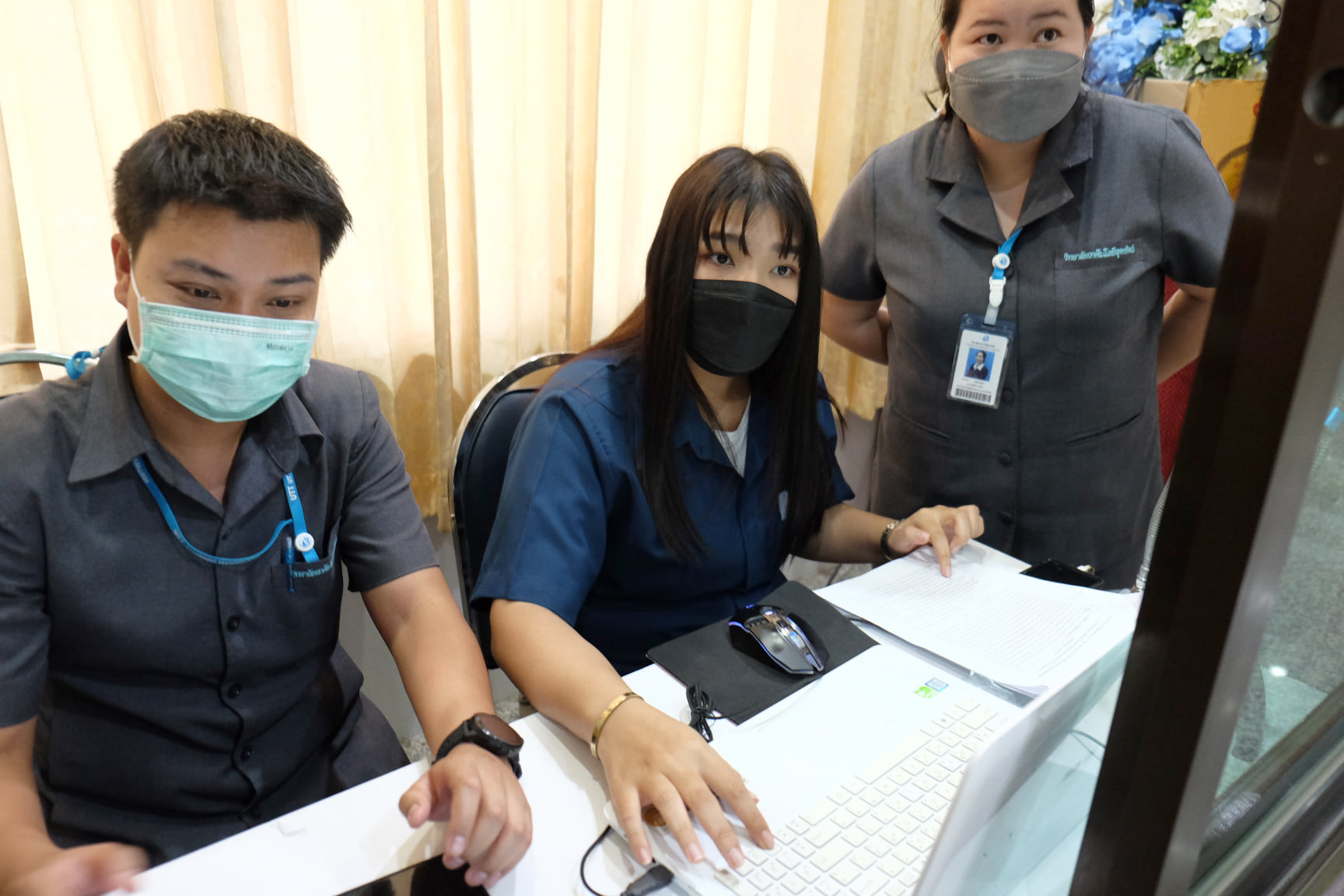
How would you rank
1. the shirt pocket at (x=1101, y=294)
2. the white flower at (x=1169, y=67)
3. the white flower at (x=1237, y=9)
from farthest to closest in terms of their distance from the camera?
the white flower at (x=1169, y=67), the white flower at (x=1237, y=9), the shirt pocket at (x=1101, y=294)

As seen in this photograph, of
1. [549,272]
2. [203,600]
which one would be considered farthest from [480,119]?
[203,600]

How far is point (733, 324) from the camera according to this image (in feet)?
3.85

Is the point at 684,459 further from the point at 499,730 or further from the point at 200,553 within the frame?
the point at 200,553

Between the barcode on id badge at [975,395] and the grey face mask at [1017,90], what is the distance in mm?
400

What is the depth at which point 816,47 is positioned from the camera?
2107mm

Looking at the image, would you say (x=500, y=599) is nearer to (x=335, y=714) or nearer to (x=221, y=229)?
(x=335, y=714)

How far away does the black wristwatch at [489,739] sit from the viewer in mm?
834

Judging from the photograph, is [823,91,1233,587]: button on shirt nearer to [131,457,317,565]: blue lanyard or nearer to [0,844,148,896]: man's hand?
[131,457,317,565]: blue lanyard

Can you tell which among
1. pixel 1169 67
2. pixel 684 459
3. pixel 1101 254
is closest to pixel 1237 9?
pixel 1169 67

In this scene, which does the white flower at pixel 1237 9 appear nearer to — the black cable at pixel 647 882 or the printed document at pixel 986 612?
the printed document at pixel 986 612

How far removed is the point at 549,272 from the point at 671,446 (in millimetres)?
700

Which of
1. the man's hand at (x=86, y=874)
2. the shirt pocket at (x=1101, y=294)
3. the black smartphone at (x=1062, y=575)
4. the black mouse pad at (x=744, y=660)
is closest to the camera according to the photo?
the man's hand at (x=86, y=874)

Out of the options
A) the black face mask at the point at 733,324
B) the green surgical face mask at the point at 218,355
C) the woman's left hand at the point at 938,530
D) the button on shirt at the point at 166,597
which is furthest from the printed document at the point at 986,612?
the green surgical face mask at the point at 218,355

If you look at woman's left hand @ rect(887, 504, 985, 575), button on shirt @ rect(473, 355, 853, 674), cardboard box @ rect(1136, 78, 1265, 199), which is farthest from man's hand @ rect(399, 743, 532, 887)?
cardboard box @ rect(1136, 78, 1265, 199)
